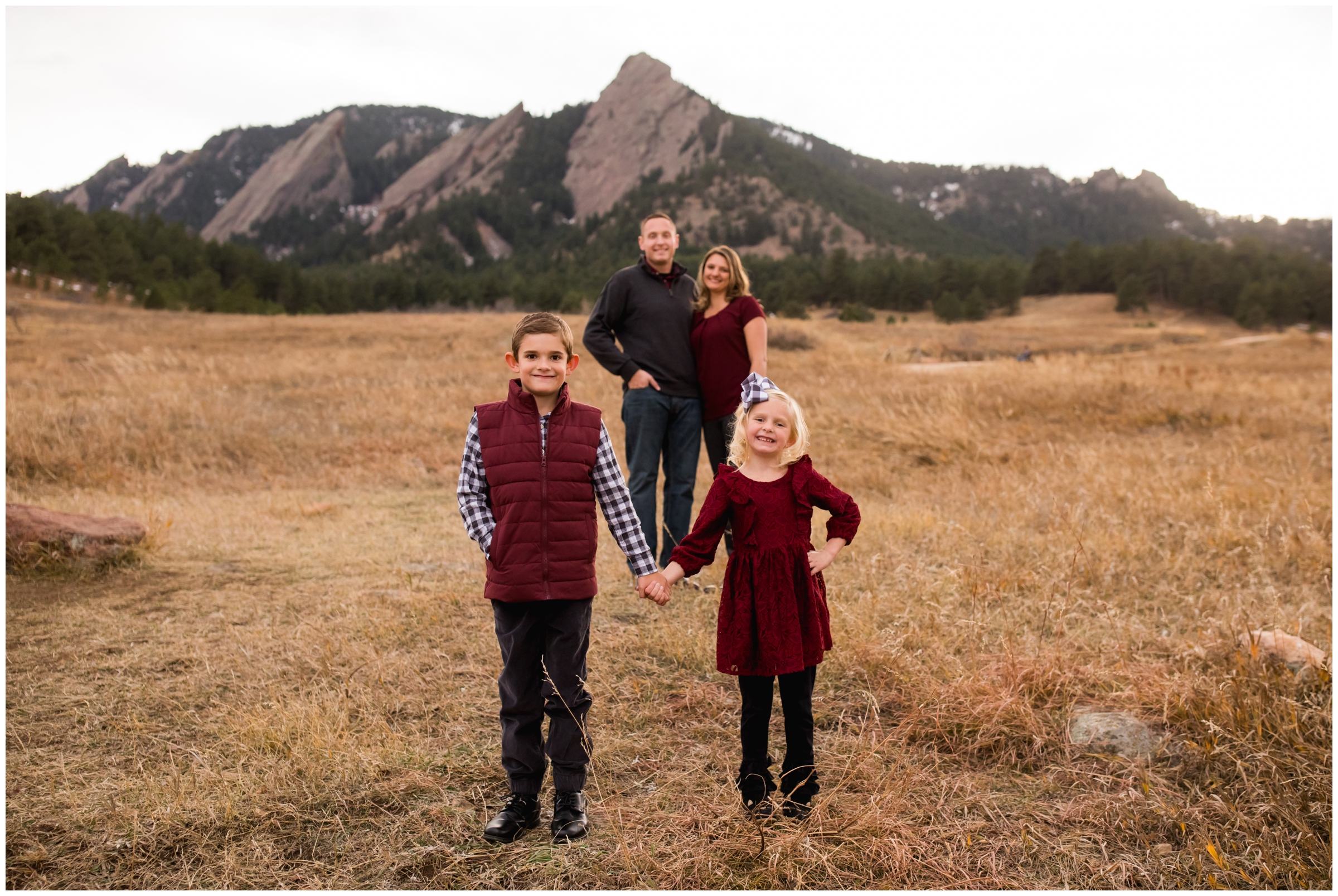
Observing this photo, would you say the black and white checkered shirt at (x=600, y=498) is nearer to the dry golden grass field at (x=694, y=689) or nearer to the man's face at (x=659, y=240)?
the dry golden grass field at (x=694, y=689)

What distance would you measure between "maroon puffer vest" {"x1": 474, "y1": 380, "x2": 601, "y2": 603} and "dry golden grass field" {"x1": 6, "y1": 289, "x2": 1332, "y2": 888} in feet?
2.61

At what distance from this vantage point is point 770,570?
8.43ft

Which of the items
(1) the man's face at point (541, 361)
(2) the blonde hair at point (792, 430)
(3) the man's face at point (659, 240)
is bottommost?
(2) the blonde hair at point (792, 430)

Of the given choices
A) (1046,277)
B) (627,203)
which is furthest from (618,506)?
(627,203)

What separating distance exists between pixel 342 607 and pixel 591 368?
13532mm

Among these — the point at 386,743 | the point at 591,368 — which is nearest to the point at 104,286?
the point at 591,368

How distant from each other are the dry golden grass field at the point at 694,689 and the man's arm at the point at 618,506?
2.77 ft

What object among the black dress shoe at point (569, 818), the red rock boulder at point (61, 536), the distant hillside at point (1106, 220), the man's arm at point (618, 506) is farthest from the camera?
the distant hillside at point (1106, 220)

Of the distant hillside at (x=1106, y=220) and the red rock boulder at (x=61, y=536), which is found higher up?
the distant hillside at (x=1106, y=220)

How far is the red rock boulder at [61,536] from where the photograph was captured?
5.58 meters

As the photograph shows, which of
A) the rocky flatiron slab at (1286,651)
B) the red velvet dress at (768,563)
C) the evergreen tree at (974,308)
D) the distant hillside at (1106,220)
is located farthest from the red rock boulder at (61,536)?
the distant hillside at (1106,220)

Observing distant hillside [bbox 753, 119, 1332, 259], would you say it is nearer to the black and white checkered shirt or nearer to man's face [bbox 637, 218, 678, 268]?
man's face [bbox 637, 218, 678, 268]

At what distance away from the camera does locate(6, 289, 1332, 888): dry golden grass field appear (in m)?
2.52

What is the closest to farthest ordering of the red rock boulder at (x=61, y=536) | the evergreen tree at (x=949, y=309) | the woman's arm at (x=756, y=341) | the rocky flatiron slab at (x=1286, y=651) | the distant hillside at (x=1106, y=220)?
the rocky flatiron slab at (x=1286, y=651), the woman's arm at (x=756, y=341), the red rock boulder at (x=61, y=536), the evergreen tree at (x=949, y=309), the distant hillside at (x=1106, y=220)
